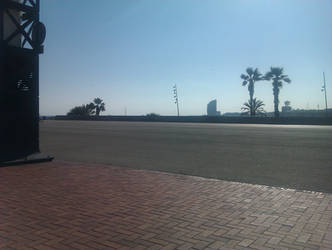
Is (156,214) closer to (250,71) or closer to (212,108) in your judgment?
(250,71)

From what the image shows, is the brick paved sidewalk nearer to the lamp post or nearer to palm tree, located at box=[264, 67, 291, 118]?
the lamp post

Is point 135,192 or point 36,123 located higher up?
point 36,123

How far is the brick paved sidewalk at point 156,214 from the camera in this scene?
3861 mm

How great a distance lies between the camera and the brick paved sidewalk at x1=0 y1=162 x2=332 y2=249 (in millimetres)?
3861

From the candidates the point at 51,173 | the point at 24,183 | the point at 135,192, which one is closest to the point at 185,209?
the point at 135,192

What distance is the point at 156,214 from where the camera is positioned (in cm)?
482

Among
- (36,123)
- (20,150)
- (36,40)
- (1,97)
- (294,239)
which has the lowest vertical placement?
(294,239)

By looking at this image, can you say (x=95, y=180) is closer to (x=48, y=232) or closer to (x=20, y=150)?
(x=48, y=232)

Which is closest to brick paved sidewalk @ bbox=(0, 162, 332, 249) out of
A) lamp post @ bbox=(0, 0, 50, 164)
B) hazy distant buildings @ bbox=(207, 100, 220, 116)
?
lamp post @ bbox=(0, 0, 50, 164)

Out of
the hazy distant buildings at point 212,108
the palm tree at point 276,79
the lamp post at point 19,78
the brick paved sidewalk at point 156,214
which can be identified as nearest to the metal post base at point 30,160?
the lamp post at point 19,78

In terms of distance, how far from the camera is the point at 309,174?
788 centimetres

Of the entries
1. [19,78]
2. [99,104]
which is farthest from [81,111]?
[19,78]

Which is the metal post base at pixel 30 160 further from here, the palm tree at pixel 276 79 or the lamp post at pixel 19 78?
the palm tree at pixel 276 79

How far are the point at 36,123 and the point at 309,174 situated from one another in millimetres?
7439
